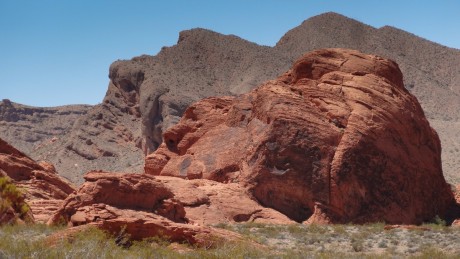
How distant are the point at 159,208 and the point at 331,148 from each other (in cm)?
717

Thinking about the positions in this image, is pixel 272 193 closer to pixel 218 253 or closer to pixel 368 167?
pixel 368 167

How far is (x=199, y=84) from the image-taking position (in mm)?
83562

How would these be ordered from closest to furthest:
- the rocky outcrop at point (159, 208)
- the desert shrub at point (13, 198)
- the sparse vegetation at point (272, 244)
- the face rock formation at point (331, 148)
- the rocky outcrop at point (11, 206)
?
the sparse vegetation at point (272, 244), the rocky outcrop at point (159, 208), the rocky outcrop at point (11, 206), the desert shrub at point (13, 198), the face rock formation at point (331, 148)

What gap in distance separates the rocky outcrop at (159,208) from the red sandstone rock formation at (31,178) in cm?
448

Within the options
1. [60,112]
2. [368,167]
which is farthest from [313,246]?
[60,112]

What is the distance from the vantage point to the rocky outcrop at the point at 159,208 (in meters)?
14.6

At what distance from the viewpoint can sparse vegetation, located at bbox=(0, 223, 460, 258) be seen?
10236 millimetres

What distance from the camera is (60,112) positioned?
14438cm

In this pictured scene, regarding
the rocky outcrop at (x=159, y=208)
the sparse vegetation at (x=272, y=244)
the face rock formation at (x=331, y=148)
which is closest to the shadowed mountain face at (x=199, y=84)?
the face rock formation at (x=331, y=148)

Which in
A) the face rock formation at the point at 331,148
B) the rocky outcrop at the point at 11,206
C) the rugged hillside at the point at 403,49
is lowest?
the rocky outcrop at the point at 11,206

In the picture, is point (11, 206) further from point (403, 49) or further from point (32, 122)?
point (32, 122)

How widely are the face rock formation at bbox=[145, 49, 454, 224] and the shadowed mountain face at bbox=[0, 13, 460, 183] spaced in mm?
29095

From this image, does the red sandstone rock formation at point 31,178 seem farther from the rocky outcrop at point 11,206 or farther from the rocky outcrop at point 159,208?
the rocky outcrop at point 159,208

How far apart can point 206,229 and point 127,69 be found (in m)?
64.5
